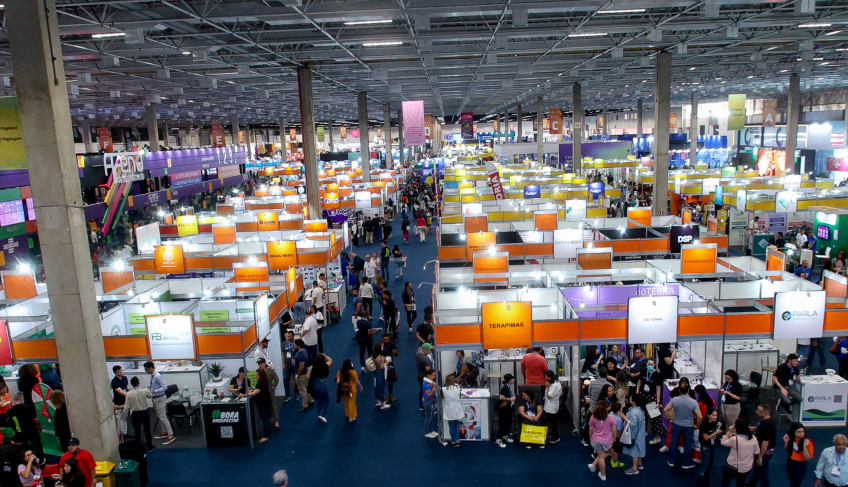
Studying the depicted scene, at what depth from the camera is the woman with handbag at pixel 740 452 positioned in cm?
739

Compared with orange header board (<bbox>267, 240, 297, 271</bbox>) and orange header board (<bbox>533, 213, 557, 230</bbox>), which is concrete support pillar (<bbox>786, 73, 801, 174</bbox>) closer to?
orange header board (<bbox>533, 213, 557, 230</bbox>)

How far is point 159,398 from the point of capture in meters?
9.91

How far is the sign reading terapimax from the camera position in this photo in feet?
30.3

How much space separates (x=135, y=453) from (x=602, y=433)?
21.9 ft

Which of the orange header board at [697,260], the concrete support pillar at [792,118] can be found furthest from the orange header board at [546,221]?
Answer: the concrete support pillar at [792,118]

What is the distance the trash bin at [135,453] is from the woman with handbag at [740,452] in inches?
314

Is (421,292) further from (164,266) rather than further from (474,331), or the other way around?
(474,331)

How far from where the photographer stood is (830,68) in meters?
31.4

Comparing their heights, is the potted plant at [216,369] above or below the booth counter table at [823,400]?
Result: above

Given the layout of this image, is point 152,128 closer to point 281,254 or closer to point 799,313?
point 281,254

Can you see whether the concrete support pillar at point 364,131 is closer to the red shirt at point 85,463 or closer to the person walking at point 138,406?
Answer: the person walking at point 138,406

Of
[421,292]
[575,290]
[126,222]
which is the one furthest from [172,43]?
[126,222]

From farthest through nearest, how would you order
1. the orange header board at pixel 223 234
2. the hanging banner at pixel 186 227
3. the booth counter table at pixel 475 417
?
1. the hanging banner at pixel 186 227
2. the orange header board at pixel 223 234
3. the booth counter table at pixel 475 417

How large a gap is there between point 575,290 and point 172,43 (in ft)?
41.6
